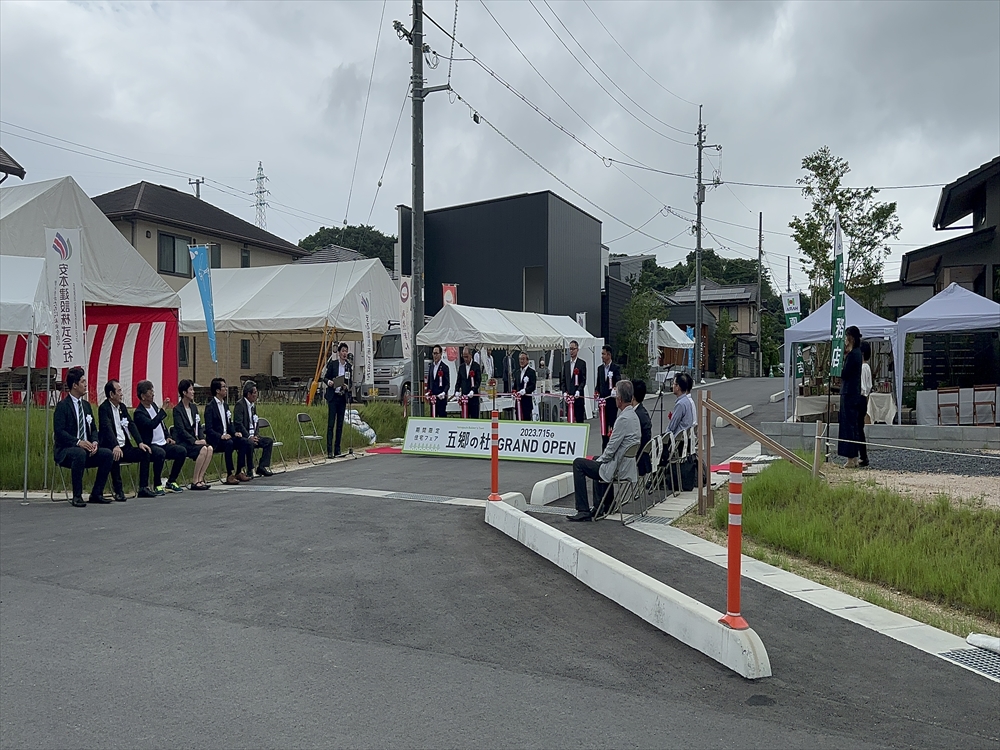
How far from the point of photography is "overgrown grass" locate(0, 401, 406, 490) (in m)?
12.2

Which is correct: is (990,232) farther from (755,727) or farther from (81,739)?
(81,739)

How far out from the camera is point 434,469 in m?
13.5

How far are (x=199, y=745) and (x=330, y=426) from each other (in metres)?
11.6

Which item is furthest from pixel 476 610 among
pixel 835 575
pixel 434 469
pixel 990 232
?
pixel 990 232

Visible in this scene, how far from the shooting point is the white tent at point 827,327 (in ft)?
58.1

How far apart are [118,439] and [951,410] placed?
49.4ft

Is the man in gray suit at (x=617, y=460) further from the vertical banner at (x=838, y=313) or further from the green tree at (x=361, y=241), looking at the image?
the green tree at (x=361, y=241)

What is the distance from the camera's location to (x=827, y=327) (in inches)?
735

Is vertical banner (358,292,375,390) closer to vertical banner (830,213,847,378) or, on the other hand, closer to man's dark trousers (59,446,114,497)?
man's dark trousers (59,446,114,497)

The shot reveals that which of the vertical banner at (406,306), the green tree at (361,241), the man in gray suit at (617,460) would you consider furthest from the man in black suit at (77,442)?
the green tree at (361,241)

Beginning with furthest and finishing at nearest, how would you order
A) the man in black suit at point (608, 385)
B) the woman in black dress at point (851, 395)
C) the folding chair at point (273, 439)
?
the man in black suit at point (608, 385) → the folding chair at point (273, 439) → the woman in black dress at point (851, 395)

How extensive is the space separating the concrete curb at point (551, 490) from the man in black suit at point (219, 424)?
4973 millimetres

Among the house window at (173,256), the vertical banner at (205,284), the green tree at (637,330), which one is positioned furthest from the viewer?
the green tree at (637,330)

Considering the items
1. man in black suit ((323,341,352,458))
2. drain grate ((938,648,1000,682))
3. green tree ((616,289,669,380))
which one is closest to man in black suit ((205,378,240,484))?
man in black suit ((323,341,352,458))
